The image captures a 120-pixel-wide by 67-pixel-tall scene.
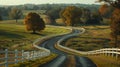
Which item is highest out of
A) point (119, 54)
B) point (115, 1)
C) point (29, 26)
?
point (115, 1)

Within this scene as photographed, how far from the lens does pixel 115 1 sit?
42.1 meters

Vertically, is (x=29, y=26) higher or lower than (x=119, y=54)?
lower

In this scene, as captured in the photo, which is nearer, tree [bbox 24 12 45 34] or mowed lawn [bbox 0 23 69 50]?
mowed lawn [bbox 0 23 69 50]

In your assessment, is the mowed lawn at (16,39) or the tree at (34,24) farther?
the tree at (34,24)

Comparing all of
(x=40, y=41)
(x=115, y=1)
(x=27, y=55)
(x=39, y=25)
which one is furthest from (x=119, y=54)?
(x=39, y=25)

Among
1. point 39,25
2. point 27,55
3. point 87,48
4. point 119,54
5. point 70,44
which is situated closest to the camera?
point 27,55

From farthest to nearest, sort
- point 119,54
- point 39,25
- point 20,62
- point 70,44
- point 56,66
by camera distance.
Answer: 1. point 39,25
2. point 70,44
3. point 119,54
4. point 20,62
5. point 56,66

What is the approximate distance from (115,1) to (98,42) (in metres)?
80.5

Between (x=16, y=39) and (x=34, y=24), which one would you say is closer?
(x=16, y=39)

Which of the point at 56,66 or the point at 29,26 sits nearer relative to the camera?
the point at 56,66

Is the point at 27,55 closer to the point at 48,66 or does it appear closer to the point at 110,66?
the point at 48,66

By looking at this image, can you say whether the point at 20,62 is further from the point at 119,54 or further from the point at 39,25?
the point at 39,25

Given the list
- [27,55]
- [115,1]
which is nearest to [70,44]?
[115,1]

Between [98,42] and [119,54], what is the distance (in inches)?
3184
